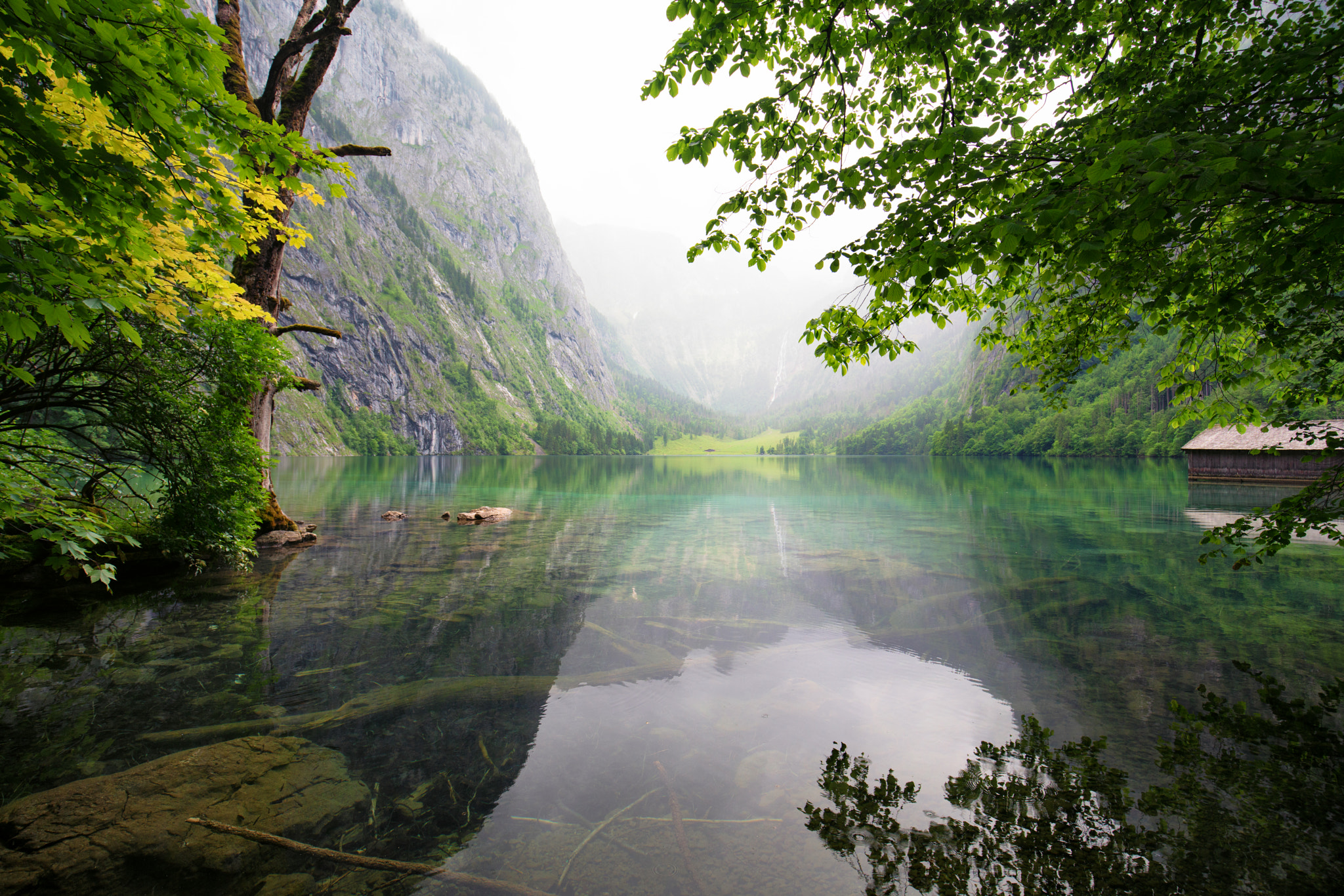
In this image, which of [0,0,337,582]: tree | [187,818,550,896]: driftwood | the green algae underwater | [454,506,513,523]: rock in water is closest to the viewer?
[0,0,337,582]: tree

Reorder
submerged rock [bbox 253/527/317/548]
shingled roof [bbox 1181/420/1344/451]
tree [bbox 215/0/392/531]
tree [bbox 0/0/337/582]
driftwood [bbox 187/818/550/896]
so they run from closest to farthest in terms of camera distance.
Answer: tree [bbox 0/0/337/582] → driftwood [bbox 187/818/550/896] → tree [bbox 215/0/392/531] → submerged rock [bbox 253/527/317/548] → shingled roof [bbox 1181/420/1344/451]

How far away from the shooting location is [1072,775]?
5.73 m

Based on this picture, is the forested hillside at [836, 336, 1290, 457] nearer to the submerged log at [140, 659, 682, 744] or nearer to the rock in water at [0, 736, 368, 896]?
the submerged log at [140, 659, 682, 744]

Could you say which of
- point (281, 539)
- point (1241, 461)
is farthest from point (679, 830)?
point (1241, 461)

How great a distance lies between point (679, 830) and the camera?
16.8ft

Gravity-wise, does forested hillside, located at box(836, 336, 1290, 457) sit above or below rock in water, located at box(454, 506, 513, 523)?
above

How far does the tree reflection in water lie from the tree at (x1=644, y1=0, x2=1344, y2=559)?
2455 millimetres

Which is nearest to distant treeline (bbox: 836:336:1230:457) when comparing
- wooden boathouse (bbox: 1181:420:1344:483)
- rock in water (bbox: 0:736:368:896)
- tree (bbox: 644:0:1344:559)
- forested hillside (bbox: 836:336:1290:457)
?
forested hillside (bbox: 836:336:1290:457)

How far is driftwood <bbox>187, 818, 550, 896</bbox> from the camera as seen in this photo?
4336 millimetres

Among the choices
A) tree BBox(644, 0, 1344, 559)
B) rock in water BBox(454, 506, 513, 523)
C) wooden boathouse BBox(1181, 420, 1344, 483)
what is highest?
tree BBox(644, 0, 1344, 559)

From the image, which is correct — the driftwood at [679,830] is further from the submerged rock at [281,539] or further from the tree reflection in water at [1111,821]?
the submerged rock at [281,539]

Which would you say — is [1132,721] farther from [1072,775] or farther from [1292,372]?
[1292,372]

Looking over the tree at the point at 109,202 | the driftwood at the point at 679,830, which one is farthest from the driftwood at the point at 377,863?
the tree at the point at 109,202

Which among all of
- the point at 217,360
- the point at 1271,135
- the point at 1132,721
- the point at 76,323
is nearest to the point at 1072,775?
the point at 1132,721
